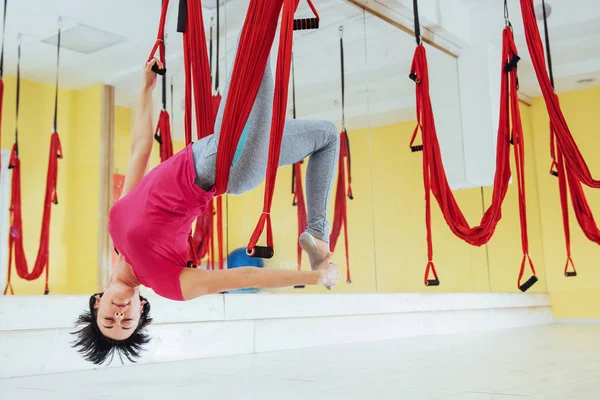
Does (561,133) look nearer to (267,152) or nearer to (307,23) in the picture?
(307,23)

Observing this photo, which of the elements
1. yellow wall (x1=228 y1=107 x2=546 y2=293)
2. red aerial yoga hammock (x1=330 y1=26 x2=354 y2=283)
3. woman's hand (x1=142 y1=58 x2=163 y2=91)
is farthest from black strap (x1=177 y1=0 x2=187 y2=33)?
red aerial yoga hammock (x1=330 y1=26 x2=354 y2=283)

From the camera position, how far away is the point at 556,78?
672 cm

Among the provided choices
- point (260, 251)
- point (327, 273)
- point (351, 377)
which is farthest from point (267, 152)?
point (351, 377)

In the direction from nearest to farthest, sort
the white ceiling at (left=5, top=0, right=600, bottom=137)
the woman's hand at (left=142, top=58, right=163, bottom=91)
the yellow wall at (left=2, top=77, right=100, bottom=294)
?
the woman's hand at (left=142, top=58, right=163, bottom=91), the yellow wall at (left=2, top=77, right=100, bottom=294), the white ceiling at (left=5, top=0, right=600, bottom=137)

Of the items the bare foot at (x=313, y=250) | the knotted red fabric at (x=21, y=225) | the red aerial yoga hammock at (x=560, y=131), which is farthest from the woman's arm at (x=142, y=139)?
the red aerial yoga hammock at (x=560, y=131)

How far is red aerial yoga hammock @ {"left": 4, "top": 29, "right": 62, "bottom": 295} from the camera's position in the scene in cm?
368

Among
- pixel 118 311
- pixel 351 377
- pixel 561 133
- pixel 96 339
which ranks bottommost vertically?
pixel 351 377

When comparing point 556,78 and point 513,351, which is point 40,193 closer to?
point 513,351

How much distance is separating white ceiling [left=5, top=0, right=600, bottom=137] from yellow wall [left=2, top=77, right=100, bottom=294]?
14 cm

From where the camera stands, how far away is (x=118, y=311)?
90.4 inches

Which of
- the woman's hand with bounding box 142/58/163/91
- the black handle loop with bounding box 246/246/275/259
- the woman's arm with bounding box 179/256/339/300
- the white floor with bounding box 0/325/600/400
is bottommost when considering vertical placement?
the white floor with bounding box 0/325/600/400

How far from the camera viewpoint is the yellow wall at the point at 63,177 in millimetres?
3781

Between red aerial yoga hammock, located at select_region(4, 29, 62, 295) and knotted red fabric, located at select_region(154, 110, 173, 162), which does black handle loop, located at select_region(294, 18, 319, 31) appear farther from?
red aerial yoga hammock, located at select_region(4, 29, 62, 295)

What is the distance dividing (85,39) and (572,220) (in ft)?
18.0
